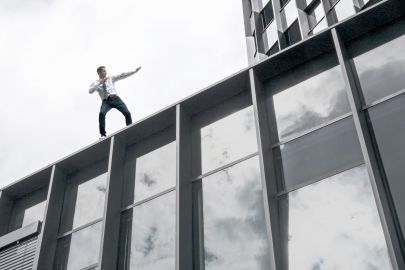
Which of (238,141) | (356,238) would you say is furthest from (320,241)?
(238,141)

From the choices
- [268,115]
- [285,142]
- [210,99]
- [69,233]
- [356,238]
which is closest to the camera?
[356,238]

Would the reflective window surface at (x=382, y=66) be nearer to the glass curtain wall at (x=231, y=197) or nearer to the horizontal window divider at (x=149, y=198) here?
the glass curtain wall at (x=231, y=197)

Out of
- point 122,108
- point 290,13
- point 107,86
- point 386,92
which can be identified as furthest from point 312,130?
point 290,13

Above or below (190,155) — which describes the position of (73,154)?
above

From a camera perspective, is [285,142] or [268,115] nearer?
[285,142]

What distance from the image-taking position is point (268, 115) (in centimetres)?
989

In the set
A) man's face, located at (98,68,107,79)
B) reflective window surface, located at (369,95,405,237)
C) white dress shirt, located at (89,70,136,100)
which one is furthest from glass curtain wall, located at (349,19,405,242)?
man's face, located at (98,68,107,79)

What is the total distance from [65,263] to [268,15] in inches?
479

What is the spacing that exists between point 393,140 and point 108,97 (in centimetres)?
662

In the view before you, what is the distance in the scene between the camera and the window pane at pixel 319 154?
8.30m

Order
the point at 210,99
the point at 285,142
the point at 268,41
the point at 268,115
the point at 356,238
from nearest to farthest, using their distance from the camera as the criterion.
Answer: the point at 356,238 → the point at 285,142 → the point at 268,115 → the point at 210,99 → the point at 268,41

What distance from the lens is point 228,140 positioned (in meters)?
10.2

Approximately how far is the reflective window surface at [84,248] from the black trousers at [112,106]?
2280 mm

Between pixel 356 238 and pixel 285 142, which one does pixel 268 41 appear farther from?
pixel 356 238
